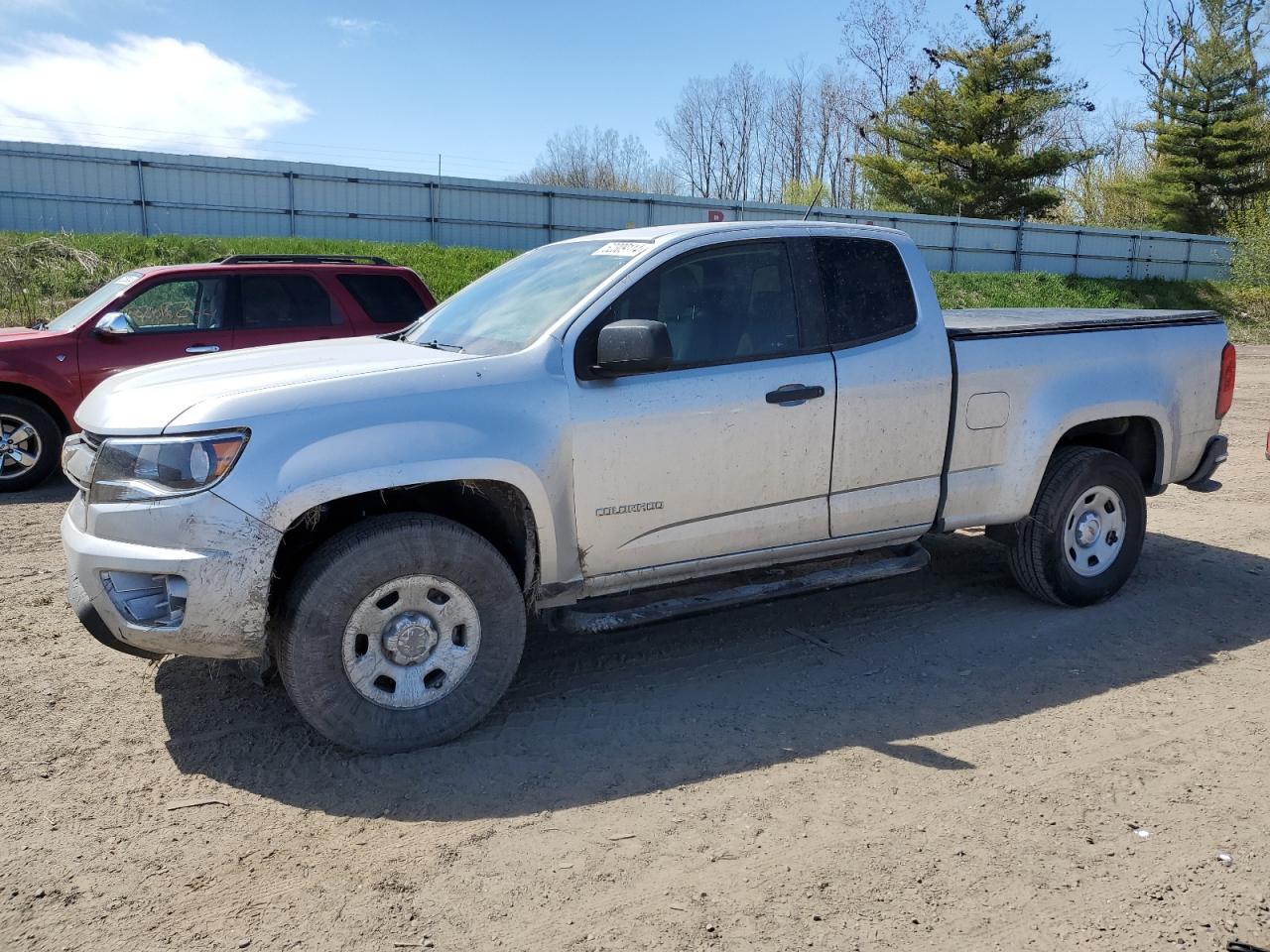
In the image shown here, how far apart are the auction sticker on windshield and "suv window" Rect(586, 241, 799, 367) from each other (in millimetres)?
176

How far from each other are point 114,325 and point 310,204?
17037 mm

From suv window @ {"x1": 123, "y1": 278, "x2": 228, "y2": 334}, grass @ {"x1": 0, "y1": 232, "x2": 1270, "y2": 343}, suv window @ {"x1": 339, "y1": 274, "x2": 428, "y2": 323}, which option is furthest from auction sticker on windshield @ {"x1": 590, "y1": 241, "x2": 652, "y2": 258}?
grass @ {"x1": 0, "y1": 232, "x2": 1270, "y2": 343}

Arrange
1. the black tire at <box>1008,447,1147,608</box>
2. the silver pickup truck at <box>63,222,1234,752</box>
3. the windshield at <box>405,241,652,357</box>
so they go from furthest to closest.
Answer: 1. the black tire at <box>1008,447,1147,608</box>
2. the windshield at <box>405,241,652,357</box>
3. the silver pickup truck at <box>63,222,1234,752</box>

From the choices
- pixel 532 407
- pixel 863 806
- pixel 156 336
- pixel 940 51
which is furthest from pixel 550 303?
pixel 940 51

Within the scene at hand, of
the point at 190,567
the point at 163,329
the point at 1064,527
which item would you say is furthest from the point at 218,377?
the point at 163,329

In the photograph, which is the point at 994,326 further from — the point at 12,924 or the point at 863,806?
the point at 12,924

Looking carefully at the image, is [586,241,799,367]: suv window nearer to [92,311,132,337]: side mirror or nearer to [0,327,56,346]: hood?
[92,311,132,337]: side mirror

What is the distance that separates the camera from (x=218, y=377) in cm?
409

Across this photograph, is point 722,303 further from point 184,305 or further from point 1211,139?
point 1211,139

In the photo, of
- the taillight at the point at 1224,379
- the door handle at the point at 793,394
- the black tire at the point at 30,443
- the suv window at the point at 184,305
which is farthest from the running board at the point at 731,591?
the black tire at the point at 30,443

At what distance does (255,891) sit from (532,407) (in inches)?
75.8

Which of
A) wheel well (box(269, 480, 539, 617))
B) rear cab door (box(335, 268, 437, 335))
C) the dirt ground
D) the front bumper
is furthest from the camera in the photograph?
rear cab door (box(335, 268, 437, 335))

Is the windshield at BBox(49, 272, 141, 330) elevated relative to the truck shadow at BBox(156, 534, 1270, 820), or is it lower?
elevated

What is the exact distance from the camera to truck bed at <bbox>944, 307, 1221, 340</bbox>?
528 centimetres
